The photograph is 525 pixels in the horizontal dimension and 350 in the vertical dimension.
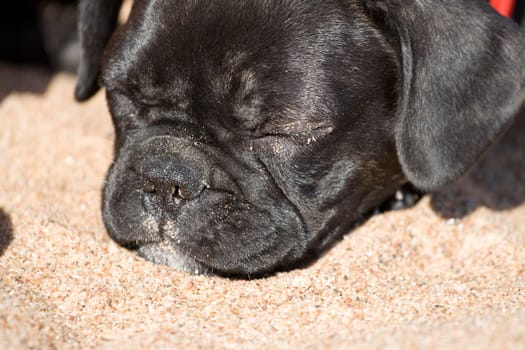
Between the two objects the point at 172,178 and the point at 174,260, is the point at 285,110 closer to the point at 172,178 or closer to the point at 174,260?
the point at 172,178

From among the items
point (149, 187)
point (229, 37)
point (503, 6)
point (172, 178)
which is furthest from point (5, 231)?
point (503, 6)

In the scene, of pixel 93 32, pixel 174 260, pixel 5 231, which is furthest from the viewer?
Answer: pixel 93 32

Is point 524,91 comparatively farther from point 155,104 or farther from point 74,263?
point 74,263

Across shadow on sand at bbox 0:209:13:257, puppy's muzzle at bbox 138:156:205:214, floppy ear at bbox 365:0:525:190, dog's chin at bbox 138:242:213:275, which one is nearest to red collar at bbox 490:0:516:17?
floppy ear at bbox 365:0:525:190

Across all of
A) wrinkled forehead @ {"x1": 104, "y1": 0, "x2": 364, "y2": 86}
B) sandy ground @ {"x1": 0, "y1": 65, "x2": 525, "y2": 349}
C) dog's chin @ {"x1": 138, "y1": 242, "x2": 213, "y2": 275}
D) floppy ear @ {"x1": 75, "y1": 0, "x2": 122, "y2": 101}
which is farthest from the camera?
floppy ear @ {"x1": 75, "y1": 0, "x2": 122, "y2": 101}

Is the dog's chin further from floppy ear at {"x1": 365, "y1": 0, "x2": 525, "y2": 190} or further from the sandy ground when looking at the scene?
floppy ear at {"x1": 365, "y1": 0, "x2": 525, "y2": 190}

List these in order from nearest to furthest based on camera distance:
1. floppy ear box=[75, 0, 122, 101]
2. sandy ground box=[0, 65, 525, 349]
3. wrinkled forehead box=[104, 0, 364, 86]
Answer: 1. sandy ground box=[0, 65, 525, 349]
2. wrinkled forehead box=[104, 0, 364, 86]
3. floppy ear box=[75, 0, 122, 101]

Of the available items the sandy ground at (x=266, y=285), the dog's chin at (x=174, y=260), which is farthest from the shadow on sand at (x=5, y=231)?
the dog's chin at (x=174, y=260)
